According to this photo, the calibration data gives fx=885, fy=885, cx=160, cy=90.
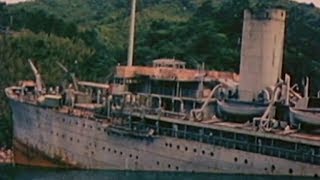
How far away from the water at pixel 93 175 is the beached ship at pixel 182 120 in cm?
36

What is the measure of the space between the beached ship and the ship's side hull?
0.16 feet

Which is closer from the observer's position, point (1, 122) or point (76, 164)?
point (76, 164)

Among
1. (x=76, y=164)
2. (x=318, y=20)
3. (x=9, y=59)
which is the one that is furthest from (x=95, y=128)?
(x=318, y=20)

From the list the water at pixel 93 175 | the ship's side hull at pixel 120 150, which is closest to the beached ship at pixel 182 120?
the ship's side hull at pixel 120 150

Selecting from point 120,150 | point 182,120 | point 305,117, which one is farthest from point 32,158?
point 305,117

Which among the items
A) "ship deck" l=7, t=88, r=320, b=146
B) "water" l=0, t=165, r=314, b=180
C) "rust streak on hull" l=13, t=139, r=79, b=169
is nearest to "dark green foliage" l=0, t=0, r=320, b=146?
"rust streak on hull" l=13, t=139, r=79, b=169

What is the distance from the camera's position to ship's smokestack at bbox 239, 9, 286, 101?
144 ft

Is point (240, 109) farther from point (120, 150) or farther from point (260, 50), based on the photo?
point (120, 150)

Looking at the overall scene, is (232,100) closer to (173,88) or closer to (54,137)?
(173,88)

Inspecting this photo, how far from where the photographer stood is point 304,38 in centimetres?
7356

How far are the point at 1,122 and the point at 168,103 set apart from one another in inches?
647

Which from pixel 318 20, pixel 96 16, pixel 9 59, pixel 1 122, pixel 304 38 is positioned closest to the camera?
pixel 1 122

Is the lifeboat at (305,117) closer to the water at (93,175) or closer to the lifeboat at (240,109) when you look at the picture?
the lifeboat at (240,109)

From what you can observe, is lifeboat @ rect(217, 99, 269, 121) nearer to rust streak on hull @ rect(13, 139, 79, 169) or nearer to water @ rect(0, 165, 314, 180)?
water @ rect(0, 165, 314, 180)
